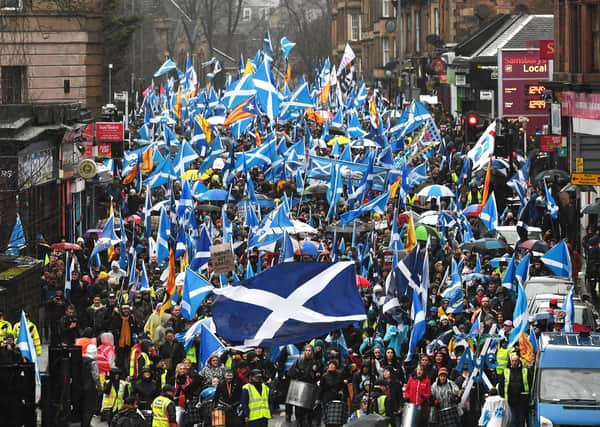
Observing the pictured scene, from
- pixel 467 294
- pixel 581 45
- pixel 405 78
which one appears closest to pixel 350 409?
pixel 467 294

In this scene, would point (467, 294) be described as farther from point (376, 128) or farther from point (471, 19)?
point (471, 19)

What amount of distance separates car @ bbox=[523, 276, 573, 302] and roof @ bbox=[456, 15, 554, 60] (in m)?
35.2

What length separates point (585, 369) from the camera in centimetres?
1834

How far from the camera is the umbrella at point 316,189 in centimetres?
3906

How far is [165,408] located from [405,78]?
7234cm

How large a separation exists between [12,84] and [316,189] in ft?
36.9

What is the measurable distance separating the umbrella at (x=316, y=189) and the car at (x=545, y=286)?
42.6 ft

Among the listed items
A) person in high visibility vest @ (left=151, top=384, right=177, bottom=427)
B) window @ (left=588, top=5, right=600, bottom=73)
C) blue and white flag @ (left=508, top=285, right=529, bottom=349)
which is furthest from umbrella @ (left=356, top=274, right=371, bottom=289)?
window @ (left=588, top=5, right=600, bottom=73)

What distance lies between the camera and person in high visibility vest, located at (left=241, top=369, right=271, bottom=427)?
19.3 meters

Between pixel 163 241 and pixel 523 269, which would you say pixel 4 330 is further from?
pixel 523 269

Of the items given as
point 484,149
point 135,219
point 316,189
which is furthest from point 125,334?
point 316,189

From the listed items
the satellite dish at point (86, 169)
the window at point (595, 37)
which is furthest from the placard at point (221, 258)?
the window at point (595, 37)

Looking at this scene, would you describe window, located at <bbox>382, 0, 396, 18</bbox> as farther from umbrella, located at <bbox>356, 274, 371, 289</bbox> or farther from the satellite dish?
umbrella, located at <bbox>356, 274, 371, 289</bbox>

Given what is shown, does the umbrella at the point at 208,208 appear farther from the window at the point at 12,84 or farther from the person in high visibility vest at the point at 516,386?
the person in high visibility vest at the point at 516,386
